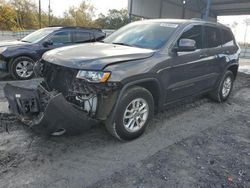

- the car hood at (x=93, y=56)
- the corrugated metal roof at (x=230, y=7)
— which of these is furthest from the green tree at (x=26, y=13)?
the car hood at (x=93, y=56)

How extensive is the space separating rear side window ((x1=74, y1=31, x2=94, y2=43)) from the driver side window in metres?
0.25

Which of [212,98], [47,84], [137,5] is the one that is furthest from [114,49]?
[137,5]

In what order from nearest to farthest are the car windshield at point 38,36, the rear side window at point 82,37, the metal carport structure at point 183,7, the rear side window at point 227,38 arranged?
the rear side window at point 227,38, the car windshield at point 38,36, the rear side window at point 82,37, the metal carport structure at point 183,7

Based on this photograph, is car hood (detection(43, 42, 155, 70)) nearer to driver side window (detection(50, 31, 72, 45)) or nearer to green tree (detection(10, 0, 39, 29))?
driver side window (detection(50, 31, 72, 45))

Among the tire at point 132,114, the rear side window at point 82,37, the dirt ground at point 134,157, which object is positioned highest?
the rear side window at point 82,37

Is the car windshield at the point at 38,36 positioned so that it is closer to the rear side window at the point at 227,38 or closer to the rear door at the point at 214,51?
the rear door at the point at 214,51

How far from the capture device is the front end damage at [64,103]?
2.87m

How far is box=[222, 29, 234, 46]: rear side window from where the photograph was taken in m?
5.57

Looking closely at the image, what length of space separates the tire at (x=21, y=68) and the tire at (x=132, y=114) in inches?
184

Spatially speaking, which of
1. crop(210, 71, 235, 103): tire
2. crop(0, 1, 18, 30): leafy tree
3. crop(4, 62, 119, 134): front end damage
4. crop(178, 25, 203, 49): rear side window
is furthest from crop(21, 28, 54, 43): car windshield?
crop(0, 1, 18, 30): leafy tree

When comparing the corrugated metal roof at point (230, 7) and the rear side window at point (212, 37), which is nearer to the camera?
the rear side window at point (212, 37)

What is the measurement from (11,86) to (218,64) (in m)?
4.13

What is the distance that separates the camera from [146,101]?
12.1 feet

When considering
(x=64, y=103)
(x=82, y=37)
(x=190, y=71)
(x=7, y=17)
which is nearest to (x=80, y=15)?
(x=7, y=17)
